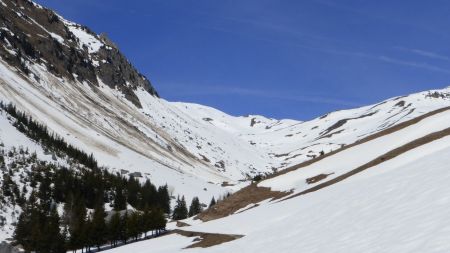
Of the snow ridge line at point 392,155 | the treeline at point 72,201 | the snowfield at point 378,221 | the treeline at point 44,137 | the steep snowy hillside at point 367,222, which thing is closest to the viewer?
the snowfield at point 378,221

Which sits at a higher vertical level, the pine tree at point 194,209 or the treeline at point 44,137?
the treeline at point 44,137

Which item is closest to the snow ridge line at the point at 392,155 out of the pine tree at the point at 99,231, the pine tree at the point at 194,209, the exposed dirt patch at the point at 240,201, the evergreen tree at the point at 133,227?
the exposed dirt patch at the point at 240,201

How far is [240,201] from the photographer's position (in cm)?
5409

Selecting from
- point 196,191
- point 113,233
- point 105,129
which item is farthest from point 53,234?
point 105,129

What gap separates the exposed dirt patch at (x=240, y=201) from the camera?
52062mm

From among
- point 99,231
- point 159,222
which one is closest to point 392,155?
point 159,222

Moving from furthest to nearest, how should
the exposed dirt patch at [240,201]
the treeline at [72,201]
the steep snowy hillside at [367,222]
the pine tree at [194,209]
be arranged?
1. the pine tree at [194,209]
2. the treeline at [72,201]
3. the exposed dirt patch at [240,201]
4. the steep snowy hillside at [367,222]

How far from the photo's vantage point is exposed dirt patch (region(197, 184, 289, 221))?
171 ft

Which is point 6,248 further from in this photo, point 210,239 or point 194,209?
point 194,209

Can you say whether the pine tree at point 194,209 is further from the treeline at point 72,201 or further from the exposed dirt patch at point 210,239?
the exposed dirt patch at point 210,239

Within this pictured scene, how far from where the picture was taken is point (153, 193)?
123m

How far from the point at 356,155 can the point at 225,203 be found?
15.7 metres

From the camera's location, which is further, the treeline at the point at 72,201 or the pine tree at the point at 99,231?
the treeline at the point at 72,201

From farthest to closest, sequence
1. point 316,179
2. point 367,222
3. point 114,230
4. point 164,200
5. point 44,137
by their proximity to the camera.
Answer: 1. point 44,137
2. point 164,200
3. point 114,230
4. point 316,179
5. point 367,222
